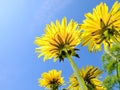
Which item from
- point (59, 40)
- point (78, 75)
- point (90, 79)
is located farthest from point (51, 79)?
point (78, 75)

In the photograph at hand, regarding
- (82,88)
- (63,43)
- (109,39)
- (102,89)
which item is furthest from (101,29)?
(82,88)

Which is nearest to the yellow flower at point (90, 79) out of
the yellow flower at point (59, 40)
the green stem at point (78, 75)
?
the yellow flower at point (59, 40)

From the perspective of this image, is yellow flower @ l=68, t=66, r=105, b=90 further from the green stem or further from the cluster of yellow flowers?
the green stem

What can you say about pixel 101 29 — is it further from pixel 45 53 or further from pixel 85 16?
pixel 45 53

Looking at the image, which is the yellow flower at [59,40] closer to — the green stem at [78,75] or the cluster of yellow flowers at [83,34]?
the cluster of yellow flowers at [83,34]

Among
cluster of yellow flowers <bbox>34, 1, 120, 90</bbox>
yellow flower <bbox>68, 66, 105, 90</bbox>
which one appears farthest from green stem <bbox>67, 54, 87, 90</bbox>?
yellow flower <bbox>68, 66, 105, 90</bbox>

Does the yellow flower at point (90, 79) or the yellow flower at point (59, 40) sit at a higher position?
the yellow flower at point (59, 40)

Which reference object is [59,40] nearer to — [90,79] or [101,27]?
[101,27]
